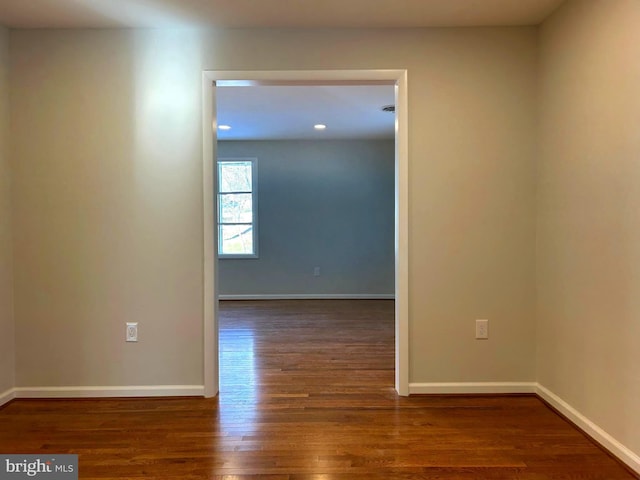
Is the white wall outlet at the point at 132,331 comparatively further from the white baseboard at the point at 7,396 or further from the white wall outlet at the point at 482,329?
the white wall outlet at the point at 482,329

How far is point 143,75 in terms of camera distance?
2531mm

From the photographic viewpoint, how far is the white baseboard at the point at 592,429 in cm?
182

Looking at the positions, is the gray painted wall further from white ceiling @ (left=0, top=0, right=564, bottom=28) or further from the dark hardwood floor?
white ceiling @ (left=0, top=0, right=564, bottom=28)

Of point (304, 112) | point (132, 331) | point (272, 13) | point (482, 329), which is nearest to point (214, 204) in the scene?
point (132, 331)

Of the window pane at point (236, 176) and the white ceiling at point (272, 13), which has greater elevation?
the white ceiling at point (272, 13)

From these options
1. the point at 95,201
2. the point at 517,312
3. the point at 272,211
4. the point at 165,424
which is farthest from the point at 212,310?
the point at 272,211

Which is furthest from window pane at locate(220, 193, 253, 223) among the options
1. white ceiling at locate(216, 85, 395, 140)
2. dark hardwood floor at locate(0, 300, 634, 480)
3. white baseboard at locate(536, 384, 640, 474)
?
white baseboard at locate(536, 384, 640, 474)

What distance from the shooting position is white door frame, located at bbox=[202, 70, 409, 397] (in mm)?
2535

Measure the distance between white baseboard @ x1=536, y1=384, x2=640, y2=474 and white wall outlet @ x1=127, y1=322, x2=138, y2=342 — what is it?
8.45 feet

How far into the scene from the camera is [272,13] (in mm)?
2328

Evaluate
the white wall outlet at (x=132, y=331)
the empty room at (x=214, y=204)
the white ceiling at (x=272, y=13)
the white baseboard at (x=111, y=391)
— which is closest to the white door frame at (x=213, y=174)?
the empty room at (x=214, y=204)

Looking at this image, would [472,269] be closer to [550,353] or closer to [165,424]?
[550,353]

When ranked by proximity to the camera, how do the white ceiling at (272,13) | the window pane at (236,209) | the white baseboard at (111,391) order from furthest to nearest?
the window pane at (236,209), the white baseboard at (111,391), the white ceiling at (272,13)

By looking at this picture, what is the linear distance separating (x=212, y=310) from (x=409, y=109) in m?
1.78
